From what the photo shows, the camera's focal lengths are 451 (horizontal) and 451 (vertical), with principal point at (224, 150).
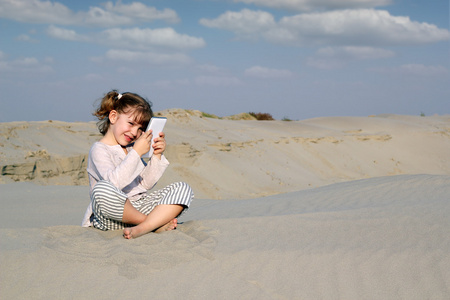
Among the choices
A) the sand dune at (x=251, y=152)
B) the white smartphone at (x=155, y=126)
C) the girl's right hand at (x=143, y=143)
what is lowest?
the sand dune at (x=251, y=152)

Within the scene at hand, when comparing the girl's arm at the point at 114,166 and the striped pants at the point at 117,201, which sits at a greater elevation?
the girl's arm at the point at 114,166

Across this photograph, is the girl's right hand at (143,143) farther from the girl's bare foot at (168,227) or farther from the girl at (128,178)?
the girl's bare foot at (168,227)

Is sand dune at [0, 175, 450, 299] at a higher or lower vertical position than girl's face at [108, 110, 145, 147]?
lower

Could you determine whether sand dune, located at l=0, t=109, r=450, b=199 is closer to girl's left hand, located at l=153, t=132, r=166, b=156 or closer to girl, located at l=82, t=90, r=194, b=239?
girl, located at l=82, t=90, r=194, b=239

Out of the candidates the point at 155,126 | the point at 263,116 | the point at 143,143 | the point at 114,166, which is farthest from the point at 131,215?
the point at 263,116

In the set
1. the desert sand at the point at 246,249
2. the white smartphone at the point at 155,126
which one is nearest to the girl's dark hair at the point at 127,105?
the white smartphone at the point at 155,126

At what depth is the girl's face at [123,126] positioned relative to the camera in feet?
13.0

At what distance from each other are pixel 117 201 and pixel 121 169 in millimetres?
267

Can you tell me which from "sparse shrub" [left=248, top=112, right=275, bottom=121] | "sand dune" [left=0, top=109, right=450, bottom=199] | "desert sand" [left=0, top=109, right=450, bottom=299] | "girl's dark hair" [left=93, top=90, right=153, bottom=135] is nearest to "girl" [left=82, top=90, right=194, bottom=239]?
"girl's dark hair" [left=93, top=90, right=153, bottom=135]

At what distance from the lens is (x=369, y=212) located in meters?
4.45

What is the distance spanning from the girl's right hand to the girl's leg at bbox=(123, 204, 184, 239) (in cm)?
48

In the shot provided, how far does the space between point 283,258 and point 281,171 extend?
1030 cm

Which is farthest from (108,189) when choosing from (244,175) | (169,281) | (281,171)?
(281,171)

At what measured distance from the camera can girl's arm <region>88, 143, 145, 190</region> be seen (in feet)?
11.7
